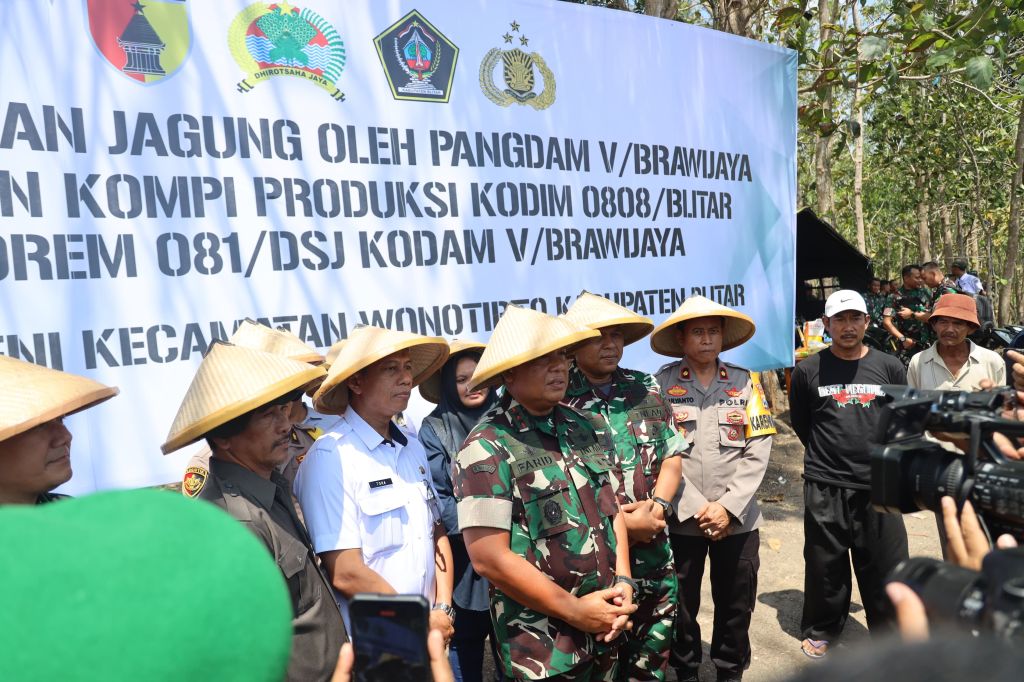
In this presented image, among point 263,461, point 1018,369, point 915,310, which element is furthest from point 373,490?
point 915,310

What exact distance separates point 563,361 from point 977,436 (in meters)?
1.20

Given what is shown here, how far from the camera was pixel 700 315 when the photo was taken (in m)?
3.32

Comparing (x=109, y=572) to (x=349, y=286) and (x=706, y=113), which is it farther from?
(x=706, y=113)

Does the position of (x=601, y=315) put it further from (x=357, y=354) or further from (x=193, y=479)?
(x=193, y=479)

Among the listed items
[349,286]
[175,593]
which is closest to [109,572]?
[175,593]

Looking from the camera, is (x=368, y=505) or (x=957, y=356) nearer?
(x=368, y=505)

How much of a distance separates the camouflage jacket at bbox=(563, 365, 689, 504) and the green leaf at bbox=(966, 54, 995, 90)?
2.00m

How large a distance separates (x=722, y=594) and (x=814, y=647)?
0.69 m

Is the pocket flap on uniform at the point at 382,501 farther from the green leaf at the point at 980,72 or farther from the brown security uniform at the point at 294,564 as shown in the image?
the green leaf at the point at 980,72

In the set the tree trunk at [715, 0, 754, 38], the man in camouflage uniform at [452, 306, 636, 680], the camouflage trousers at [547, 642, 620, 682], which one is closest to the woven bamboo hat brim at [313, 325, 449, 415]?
the man in camouflage uniform at [452, 306, 636, 680]

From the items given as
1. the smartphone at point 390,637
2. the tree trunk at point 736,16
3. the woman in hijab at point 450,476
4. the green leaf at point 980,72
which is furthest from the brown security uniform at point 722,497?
the tree trunk at point 736,16

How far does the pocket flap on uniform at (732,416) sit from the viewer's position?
3229 millimetres

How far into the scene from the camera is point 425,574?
90.2 inches

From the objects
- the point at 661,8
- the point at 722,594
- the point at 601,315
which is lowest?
the point at 722,594
